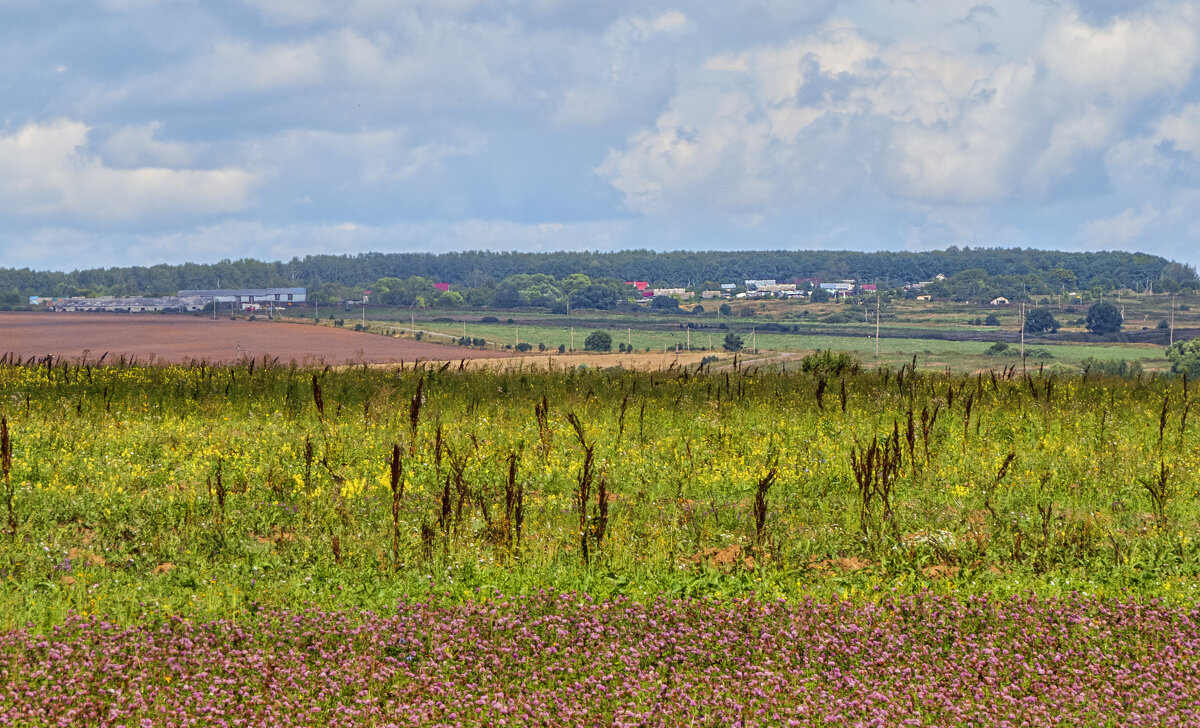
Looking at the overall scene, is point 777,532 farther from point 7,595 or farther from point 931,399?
point 931,399

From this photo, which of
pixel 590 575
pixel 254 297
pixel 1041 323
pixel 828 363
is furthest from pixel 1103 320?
pixel 590 575

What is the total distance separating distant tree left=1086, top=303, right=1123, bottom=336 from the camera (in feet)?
581

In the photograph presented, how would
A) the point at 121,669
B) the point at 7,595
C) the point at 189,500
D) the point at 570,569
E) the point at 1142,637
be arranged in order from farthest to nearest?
the point at 189,500 < the point at 570,569 < the point at 7,595 < the point at 1142,637 < the point at 121,669

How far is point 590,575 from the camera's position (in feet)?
26.1

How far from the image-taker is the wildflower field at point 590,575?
604cm

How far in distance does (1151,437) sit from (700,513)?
8.81 meters

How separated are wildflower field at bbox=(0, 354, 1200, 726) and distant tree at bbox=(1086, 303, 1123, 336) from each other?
17983 cm

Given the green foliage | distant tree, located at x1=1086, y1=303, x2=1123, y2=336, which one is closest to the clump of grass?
the green foliage

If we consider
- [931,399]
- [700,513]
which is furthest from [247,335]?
[700,513]

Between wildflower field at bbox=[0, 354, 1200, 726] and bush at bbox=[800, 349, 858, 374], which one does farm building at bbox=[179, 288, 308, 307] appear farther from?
wildflower field at bbox=[0, 354, 1200, 726]

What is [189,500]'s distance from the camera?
10.3m

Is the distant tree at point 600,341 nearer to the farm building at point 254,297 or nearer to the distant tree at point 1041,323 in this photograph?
the farm building at point 254,297

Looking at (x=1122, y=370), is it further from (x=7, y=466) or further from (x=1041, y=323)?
(x=1041, y=323)

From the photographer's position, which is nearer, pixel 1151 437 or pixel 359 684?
pixel 359 684
